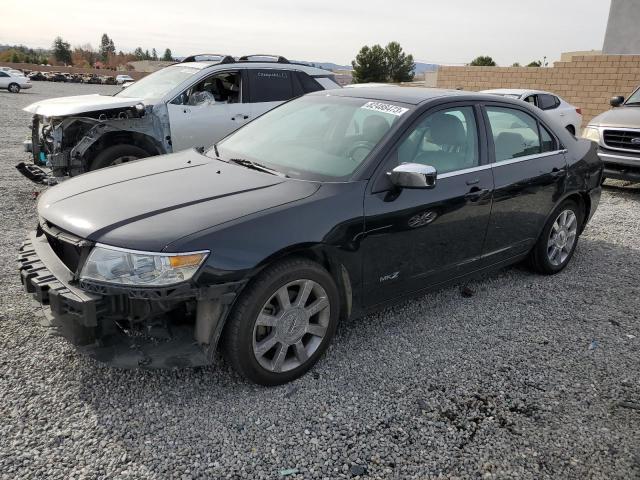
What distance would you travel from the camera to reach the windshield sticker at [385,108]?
3.66m

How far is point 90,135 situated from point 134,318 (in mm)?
4601

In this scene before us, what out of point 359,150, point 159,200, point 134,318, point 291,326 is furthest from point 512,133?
point 134,318

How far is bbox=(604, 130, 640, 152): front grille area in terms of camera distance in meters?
8.26

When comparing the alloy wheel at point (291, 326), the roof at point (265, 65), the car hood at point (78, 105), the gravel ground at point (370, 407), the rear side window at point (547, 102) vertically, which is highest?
the roof at point (265, 65)

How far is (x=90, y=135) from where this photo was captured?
6.55 metres

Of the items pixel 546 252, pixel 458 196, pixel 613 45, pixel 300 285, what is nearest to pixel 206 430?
pixel 300 285

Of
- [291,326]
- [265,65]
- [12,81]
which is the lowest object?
[291,326]

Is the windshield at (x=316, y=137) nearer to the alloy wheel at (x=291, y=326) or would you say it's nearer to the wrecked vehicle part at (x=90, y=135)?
the alloy wheel at (x=291, y=326)

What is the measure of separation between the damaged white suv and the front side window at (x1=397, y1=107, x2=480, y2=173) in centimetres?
381

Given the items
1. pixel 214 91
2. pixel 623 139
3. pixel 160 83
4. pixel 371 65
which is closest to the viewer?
pixel 160 83

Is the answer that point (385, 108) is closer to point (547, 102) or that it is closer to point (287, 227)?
point (287, 227)

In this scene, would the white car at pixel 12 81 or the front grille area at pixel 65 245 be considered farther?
the white car at pixel 12 81

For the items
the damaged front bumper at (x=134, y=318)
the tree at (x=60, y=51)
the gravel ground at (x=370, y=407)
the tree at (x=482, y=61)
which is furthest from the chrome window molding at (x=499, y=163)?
the tree at (x=60, y=51)

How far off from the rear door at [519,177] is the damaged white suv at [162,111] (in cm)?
390
